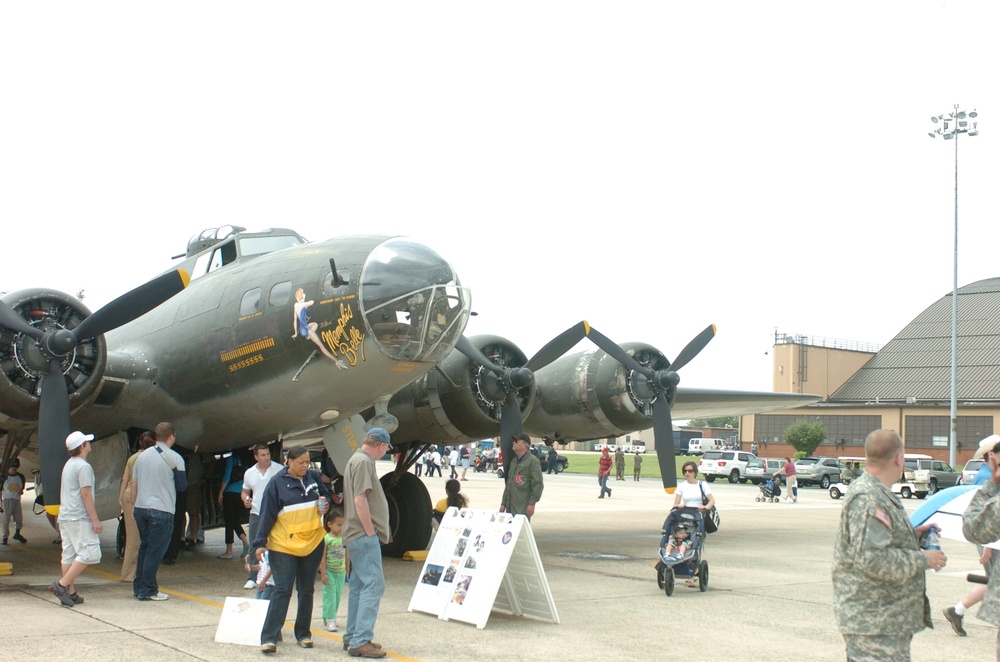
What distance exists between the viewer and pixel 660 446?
14828mm

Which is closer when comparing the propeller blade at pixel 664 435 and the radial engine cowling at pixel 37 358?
the radial engine cowling at pixel 37 358

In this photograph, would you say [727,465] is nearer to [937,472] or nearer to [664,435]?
[937,472]

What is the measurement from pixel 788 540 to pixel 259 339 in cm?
1070

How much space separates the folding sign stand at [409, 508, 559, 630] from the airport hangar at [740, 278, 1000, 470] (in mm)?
54633

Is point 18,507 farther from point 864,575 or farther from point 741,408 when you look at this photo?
point 864,575

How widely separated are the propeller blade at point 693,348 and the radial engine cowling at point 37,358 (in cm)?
869

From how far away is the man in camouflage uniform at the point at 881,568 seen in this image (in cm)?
410

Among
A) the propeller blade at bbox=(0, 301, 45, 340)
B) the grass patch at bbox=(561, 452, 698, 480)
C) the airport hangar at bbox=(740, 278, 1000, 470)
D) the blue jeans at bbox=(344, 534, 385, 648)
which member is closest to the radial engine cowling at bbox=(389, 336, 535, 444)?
the propeller blade at bbox=(0, 301, 45, 340)

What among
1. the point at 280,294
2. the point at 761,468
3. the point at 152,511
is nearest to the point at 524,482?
the point at 280,294

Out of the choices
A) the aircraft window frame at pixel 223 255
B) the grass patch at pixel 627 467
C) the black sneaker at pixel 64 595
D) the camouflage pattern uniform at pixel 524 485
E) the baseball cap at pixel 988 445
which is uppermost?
the aircraft window frame at pixel 223 255

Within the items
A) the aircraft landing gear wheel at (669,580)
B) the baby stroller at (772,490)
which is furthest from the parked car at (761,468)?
the aircraft landing gear wheel at (669,580)

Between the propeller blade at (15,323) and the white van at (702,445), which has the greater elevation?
the propeller blade at (15,323)

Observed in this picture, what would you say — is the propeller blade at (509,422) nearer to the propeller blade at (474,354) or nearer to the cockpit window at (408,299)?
the propeller blade at (474,354)

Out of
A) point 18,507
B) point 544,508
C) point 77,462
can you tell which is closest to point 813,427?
point 544,508
